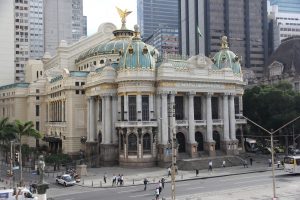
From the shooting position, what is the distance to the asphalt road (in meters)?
53.4

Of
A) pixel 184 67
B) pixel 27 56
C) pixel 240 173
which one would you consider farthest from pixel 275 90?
pixel 27 56

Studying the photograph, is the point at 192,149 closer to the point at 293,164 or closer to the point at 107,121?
the point at 107,121

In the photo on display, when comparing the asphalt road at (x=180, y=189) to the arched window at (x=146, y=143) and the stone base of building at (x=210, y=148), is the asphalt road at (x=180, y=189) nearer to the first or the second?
the arched window at (x=146, y=143)

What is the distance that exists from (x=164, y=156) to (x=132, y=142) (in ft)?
20.2

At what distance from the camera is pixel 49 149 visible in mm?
106000

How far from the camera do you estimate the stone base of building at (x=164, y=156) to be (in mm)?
77125

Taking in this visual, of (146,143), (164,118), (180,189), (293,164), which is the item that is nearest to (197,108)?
(164,118)

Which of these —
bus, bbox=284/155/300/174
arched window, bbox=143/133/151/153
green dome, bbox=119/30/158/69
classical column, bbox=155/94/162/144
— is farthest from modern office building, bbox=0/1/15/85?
bus, bbox=284/155/300/174

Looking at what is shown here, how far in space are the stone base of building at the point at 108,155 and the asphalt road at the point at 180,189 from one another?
62.2 feet

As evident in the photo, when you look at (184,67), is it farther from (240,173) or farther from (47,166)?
(47,166)

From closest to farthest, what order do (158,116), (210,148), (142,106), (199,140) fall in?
(142,106)
(158,116)
(210,148)
(199,140)

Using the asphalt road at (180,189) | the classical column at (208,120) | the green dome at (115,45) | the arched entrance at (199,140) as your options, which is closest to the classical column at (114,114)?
the arched entrance at (199,140)

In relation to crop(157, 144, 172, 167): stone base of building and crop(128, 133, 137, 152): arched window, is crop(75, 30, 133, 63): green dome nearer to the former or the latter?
crop(128, 133, 137, 152): arched window

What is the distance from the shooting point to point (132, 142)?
77.8 m
